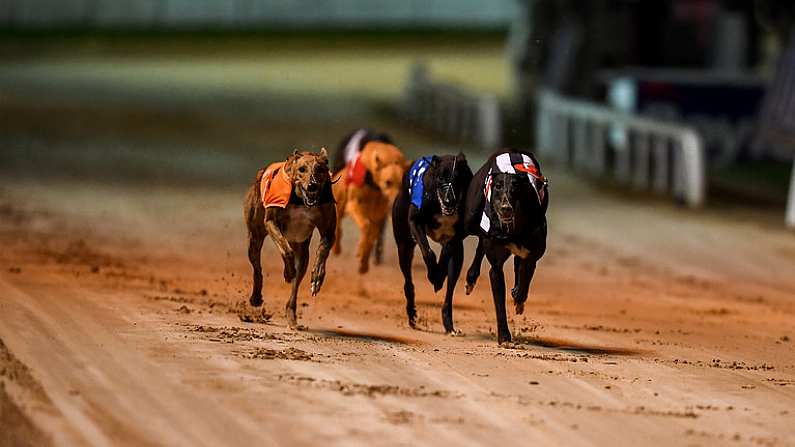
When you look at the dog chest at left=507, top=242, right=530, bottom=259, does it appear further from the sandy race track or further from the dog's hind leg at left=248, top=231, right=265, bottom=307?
the dog's hind leg at left=248, top=231, right=265, bottom=307

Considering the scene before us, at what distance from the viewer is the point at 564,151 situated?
829 inches

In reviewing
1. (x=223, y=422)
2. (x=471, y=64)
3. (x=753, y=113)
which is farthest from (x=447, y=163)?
(x=471, y=64)

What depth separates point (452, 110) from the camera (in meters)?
24.5

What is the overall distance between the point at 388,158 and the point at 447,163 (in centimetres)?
165

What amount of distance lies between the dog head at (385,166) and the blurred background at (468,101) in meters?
6.44

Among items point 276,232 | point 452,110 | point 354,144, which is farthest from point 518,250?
point 452,110

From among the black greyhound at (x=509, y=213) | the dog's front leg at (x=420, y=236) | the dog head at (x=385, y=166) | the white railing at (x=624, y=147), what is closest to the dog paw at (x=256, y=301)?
the dog's front leg at (x=420, y=236)

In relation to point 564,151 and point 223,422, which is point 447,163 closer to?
point 223,422

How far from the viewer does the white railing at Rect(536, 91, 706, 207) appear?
17375 mm

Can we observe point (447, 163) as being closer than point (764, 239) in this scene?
Yes

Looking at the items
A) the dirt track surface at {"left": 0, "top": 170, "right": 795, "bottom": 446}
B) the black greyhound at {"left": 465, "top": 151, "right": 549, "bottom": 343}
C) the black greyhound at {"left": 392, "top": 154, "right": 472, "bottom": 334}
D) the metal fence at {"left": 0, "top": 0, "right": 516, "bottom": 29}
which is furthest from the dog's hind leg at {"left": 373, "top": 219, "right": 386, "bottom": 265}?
the metal fence at {"left": 0, "top": 0, "right": 516, "bottom": 29}

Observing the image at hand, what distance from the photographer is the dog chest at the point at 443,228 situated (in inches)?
358

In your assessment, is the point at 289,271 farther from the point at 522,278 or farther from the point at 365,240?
the point at 365,240

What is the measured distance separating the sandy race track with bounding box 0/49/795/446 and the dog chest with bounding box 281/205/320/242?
516mm
